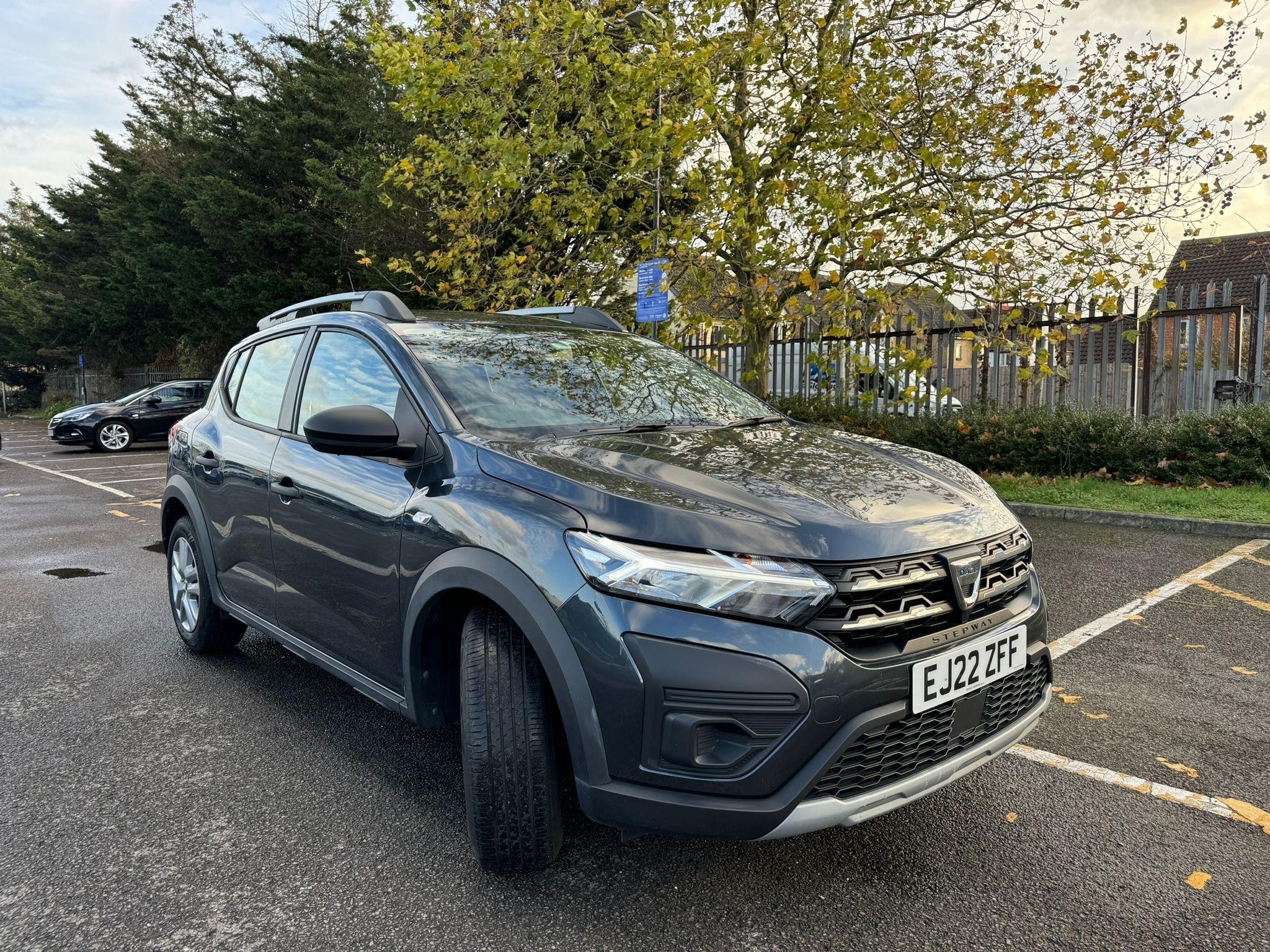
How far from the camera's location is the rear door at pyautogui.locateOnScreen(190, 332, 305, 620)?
142 inches

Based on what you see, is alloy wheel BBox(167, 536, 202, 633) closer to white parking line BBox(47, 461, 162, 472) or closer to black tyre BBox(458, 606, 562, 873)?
black tyre BBox(458, 606, 562, 873)

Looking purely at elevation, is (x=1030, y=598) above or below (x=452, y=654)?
above

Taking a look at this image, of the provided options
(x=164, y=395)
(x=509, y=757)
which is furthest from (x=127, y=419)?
(x=509, y=757)

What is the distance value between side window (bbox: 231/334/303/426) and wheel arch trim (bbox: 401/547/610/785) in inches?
62.9

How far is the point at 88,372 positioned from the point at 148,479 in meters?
36.4

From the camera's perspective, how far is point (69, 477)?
14.6 meters

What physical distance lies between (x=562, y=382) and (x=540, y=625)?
4.10ft

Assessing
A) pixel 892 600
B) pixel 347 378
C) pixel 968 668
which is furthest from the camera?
pixel 347 378

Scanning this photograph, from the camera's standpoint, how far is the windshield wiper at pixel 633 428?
2936mm

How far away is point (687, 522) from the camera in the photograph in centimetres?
216

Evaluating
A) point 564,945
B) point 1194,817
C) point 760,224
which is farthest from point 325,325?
point 760,224

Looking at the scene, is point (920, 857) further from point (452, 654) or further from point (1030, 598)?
point (452, 654)

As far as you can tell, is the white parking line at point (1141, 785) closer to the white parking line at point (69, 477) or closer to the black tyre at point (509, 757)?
the black tyre at point (509, 757)

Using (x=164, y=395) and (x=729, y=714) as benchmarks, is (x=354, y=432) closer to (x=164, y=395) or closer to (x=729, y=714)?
(x=729, y=714)
